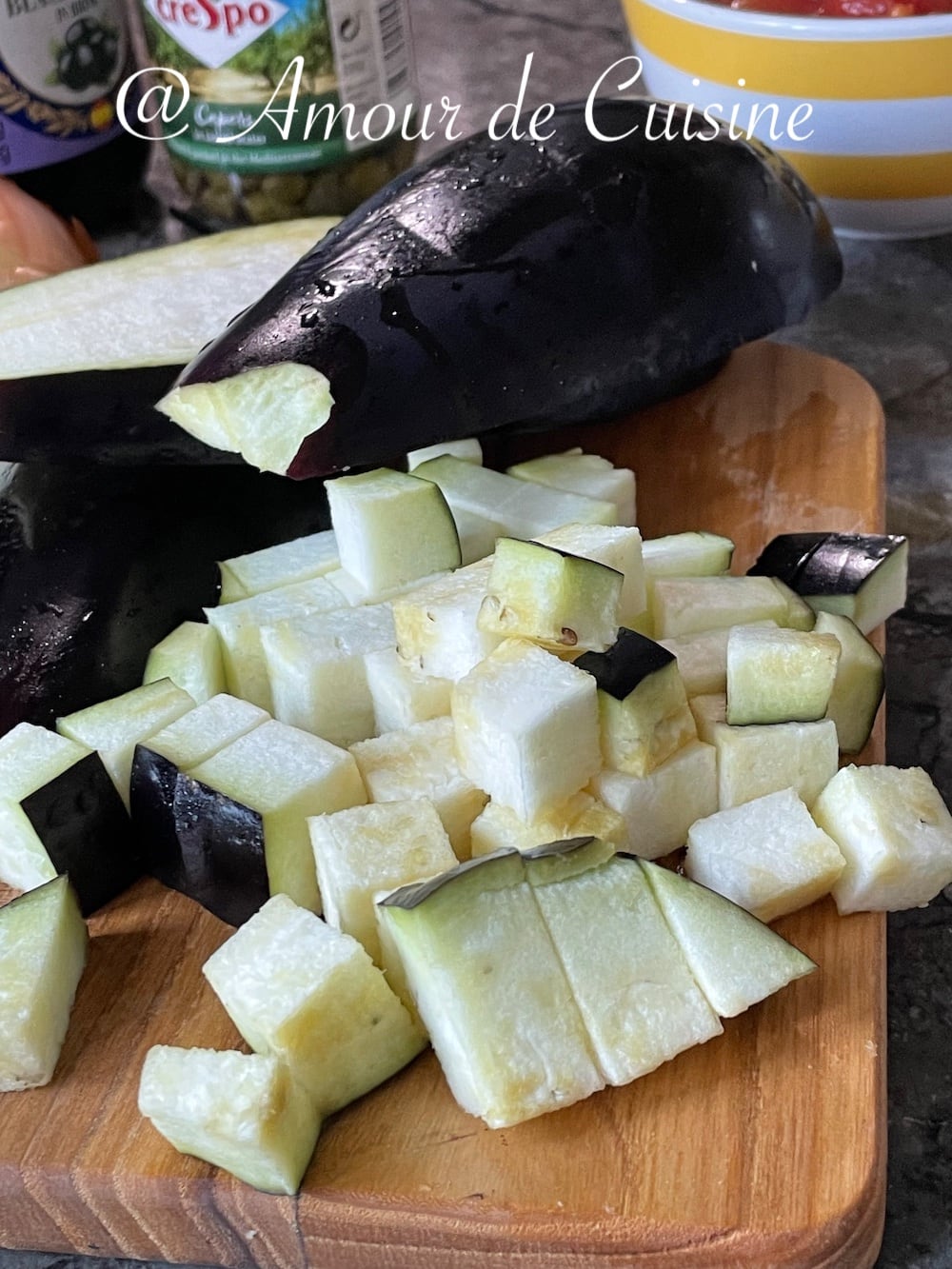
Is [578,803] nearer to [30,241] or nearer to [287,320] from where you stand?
→ [287,320]

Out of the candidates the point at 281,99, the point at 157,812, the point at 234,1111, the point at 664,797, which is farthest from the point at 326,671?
the point at 281,99

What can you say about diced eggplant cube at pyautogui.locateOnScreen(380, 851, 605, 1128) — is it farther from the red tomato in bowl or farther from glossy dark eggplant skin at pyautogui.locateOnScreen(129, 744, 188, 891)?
the red tomato in bowl

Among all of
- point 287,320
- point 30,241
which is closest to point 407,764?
point 287,320

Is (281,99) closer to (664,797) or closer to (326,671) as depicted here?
(326,671)

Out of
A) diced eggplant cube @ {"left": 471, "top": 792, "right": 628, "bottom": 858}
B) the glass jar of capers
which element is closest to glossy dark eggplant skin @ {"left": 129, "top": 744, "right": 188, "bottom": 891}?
diced eggplant cube @ {"left": 471, "top": 792, "right": 628, "bottom": 858}

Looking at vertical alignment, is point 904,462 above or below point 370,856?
below

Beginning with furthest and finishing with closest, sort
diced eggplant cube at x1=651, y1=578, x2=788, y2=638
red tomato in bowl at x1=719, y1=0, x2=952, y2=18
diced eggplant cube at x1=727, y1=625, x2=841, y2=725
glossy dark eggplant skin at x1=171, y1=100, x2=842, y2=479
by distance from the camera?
red tomato in bowl at x1=719, y1=0, x2=952, y2=18
glossy dark eggplant skin at x1=171, y1=100, x2=842, y2=479
diced eggplant cube at x1=651, y1=578, x2=788, y2=638
diced eggplant cube at x1=727, y1=625, x2=841, y2=725
